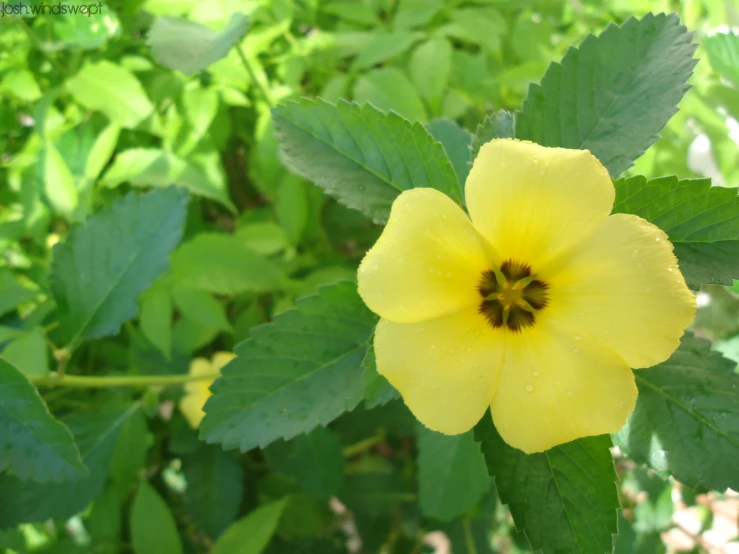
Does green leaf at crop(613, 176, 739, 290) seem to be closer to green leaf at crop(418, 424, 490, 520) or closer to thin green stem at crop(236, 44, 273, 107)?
green leaf at crop(418, 424, 490, 520)

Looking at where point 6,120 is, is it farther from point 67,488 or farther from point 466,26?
point 466,26

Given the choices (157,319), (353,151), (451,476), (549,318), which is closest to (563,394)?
(549,318)

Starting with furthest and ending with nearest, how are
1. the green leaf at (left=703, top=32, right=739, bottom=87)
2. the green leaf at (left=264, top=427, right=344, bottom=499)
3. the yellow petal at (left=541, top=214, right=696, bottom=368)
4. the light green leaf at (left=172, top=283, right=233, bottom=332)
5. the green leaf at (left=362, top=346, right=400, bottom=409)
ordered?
the green leaf at (left=264, top=427, right=344, bottom=499)
the light green leaf at (left=172, top=283, right=233, bottom=332)
the green leaf at (left=703, top=32, right=739, bottom=87)
the green leaf at (left=362, top=346, right=400, bottom=409)
the yellow petal at (left=541, top=214, right=696, bottom=368)

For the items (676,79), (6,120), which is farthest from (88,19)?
(676,79)

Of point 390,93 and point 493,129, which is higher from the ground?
point 493,129

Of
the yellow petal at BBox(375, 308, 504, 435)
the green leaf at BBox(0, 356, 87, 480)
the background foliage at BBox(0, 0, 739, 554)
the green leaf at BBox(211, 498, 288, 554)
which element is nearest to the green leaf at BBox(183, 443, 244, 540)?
the background foliage at BBox(0, 0, 739, 554)

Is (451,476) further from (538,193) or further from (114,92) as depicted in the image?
(114,92)

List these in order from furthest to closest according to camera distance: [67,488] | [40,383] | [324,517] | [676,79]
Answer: [324,517] → [67,488] → [40,383] → [676,79]
